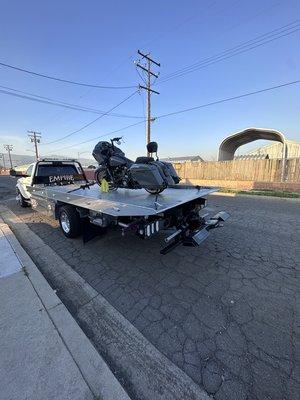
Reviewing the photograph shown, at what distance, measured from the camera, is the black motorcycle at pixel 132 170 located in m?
4.21

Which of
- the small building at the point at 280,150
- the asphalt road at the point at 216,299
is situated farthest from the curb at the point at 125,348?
the small building at the point at 280,150

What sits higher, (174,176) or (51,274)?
(174,176)

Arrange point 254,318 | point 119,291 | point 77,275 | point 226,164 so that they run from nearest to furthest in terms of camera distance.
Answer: point 254,318
point 119,291
point 77,275
point 226,164

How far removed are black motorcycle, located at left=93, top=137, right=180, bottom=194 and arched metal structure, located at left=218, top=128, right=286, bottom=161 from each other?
568 inches

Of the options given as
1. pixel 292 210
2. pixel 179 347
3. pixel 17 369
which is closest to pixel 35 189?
pixel 17 369

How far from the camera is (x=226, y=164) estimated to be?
17062mm

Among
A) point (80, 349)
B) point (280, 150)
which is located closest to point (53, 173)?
point (80, 349)

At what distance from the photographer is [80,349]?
7.11 ft

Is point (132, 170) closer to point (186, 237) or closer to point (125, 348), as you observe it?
point (186, 237)

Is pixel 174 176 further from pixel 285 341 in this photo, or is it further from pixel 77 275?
pixel 285 341

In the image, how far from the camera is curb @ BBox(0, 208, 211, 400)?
1.82 metres

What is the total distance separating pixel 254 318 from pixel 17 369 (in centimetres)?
247

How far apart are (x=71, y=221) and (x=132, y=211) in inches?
87.6

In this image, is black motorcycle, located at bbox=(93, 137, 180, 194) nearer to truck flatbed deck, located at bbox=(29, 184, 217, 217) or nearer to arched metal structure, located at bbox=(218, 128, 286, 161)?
truck flatbed deck, located at bbox=(29, 184, 217, 217)
